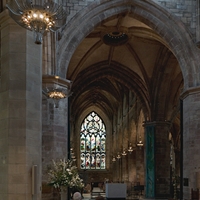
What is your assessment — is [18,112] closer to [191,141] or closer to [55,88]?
[55,88]

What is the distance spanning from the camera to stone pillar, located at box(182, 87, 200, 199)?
17913mm

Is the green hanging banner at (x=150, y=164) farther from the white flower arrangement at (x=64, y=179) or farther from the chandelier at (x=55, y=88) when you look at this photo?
the white flower arrangement at (x=64, y=179)

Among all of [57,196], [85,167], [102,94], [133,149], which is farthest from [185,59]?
[85,167]

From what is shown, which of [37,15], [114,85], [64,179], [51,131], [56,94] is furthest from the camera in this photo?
[114,85]

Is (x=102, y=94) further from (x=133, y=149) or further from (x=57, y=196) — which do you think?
(x=57, y=196)

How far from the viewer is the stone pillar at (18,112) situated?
976cm

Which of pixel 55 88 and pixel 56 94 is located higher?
pixel 55 88

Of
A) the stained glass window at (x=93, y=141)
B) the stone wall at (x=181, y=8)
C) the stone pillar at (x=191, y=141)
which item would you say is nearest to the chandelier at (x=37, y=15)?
the stone wall at (x=181, y=8)

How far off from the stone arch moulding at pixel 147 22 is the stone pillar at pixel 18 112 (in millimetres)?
7695

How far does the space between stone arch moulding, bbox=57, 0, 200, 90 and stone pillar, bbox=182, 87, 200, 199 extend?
59cm

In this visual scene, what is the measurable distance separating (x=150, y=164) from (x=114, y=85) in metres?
11.1

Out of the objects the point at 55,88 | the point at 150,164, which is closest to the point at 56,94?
the point at 55,88

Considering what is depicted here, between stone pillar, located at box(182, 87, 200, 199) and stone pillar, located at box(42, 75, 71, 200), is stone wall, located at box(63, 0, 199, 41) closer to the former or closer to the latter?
stone pillar, located at box(182, 87, 200, 199)

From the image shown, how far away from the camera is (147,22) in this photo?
63.6ft
